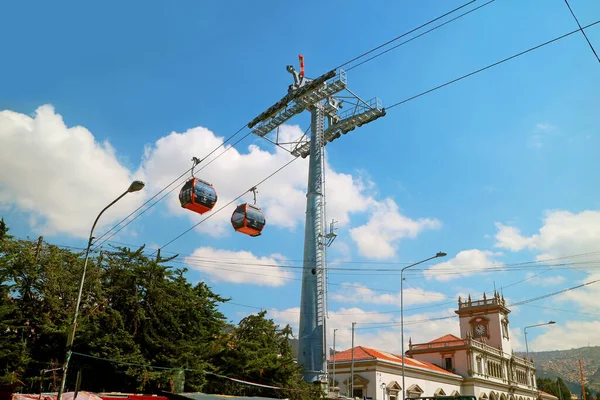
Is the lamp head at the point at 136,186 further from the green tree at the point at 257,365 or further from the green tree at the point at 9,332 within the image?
the green tree at the point at 257,365

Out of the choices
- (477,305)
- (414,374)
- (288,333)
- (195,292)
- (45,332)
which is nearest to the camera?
(45,332)

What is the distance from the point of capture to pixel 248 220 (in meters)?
23.9

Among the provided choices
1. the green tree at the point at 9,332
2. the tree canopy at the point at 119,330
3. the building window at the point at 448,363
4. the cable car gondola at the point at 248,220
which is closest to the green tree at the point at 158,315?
the tree canopy at the point at 119,330

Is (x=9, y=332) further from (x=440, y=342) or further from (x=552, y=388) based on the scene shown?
(x=552, y=388)

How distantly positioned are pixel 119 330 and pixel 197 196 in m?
8.94

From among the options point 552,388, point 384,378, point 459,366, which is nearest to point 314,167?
point 384,378

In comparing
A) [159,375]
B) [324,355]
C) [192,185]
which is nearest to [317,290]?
[324,355]

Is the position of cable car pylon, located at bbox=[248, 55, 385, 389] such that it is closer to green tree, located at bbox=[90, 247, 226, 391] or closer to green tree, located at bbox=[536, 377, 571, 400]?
green tree, located at bbox=[90, 247, 226, 391]

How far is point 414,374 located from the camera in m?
49.8

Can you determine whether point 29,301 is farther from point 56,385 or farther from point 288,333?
point 288,333

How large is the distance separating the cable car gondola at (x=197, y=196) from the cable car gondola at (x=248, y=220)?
2.08m

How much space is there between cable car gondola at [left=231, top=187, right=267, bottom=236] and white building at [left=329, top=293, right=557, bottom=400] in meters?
24.8

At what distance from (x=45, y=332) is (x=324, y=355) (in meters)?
16.0

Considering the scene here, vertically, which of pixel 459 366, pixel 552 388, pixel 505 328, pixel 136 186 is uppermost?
pixel 505 328
